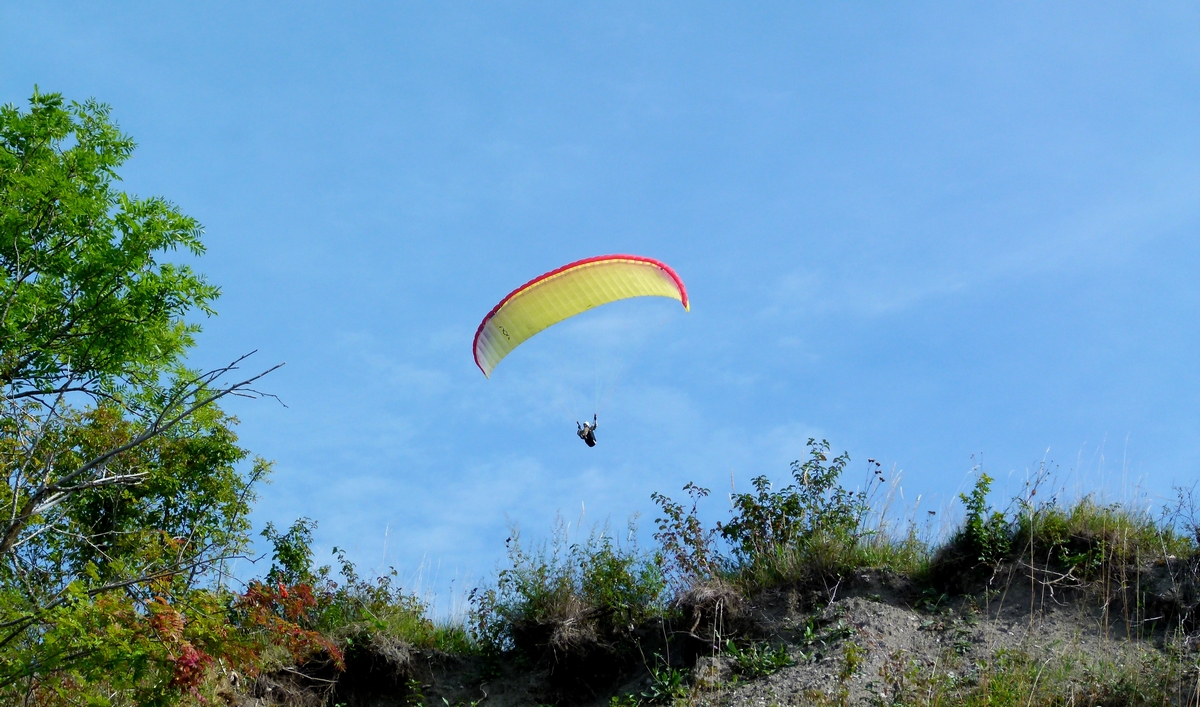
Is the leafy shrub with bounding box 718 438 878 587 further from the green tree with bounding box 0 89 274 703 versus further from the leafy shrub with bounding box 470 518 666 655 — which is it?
the green tree with bounding box 0 89 274 703

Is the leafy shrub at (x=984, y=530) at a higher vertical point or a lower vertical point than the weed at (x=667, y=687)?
higher

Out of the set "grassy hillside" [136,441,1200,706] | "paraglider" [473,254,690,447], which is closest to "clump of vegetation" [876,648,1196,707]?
"grassy hillside" [136,441,1200,706]

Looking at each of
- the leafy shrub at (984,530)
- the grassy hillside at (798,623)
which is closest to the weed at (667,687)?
the grassy hillside at (798,623)

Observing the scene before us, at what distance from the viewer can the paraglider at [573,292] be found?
1255 centimetres

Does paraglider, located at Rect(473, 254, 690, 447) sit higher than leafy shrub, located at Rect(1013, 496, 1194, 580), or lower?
higher

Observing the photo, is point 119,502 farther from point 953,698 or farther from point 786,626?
point 953,698

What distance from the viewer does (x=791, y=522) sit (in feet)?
36.9

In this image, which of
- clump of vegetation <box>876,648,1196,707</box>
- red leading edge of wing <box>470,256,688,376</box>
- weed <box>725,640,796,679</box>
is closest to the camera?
clump of vegetation <box>876,648,1196,707</box>

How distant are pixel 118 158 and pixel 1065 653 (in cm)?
1659

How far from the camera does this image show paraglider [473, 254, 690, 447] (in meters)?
12.5

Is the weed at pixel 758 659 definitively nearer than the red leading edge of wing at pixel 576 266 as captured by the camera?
Yes

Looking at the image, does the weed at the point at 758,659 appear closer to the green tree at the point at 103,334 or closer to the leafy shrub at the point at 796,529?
the leafy shrub at the point at 796,529

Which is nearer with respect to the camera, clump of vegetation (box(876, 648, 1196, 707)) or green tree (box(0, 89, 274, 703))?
clump of vegetation (box(876, 648, 1196, 707))

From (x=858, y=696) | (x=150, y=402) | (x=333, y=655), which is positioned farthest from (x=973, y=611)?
(x=150, y=402)
